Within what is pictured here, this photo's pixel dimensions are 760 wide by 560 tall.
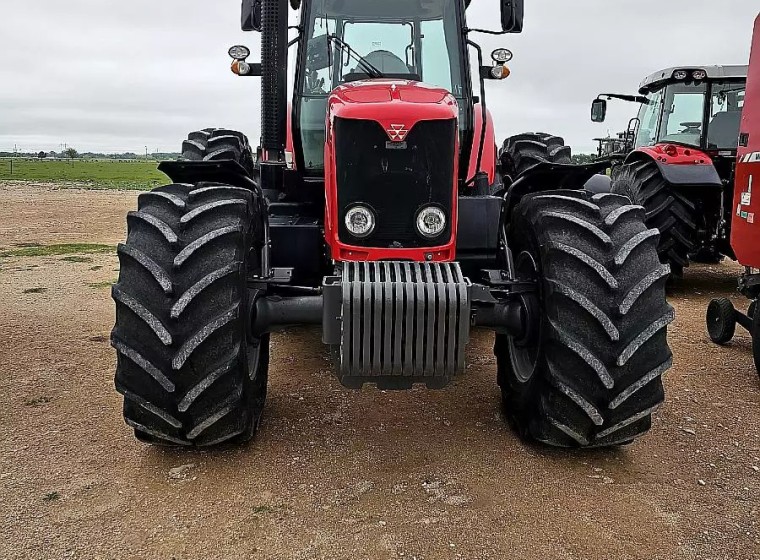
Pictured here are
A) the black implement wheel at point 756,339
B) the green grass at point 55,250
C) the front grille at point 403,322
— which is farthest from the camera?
the green grass at point 55,250

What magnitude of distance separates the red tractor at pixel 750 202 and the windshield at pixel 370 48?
2494 mm

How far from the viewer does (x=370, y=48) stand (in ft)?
15.5

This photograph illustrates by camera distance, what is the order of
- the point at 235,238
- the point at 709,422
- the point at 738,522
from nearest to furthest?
the point at 738,522 < the point at 235,238 < the point at 709,422

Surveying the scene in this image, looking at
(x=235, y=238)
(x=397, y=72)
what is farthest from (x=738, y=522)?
(x=397, y=72)

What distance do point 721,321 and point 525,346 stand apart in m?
3.06

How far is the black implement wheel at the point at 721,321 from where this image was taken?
237 inches

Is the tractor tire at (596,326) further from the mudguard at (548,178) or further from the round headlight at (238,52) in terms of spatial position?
the round headlight at (238,52)

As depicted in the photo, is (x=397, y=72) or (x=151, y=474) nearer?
(x=151, y=474)

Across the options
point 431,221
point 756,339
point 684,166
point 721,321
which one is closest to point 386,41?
point 431,221

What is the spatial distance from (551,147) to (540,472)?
12.5 feet

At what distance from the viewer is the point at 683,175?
8.09 m

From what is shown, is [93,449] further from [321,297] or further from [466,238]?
[466,238]

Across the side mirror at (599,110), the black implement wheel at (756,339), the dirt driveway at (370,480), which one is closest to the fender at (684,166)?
the side mirror at (599,110)

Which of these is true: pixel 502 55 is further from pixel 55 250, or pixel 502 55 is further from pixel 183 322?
pixel 55 250
